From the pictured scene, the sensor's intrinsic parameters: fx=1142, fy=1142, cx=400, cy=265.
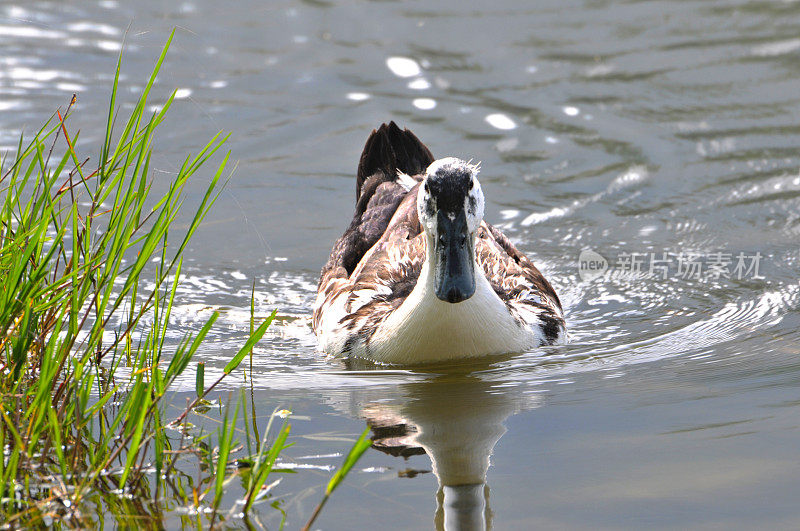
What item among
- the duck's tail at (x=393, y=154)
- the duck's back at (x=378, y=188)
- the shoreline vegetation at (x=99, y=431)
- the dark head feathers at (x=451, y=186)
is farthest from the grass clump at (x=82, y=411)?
the duck's tail at (x=393, y=154)

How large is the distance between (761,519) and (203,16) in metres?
10.6

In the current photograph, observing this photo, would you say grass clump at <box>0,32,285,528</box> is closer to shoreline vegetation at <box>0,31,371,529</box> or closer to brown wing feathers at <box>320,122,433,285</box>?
shoreline vegetation at <box>0,31,371,529</box>

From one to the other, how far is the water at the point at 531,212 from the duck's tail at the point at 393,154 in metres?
1.05

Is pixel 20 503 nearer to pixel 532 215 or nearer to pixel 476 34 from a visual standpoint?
pixel 532 215

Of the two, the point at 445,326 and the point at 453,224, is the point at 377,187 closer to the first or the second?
the point at 445,326

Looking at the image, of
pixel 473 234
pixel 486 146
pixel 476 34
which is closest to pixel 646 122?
pixel 486 146

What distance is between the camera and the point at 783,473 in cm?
500

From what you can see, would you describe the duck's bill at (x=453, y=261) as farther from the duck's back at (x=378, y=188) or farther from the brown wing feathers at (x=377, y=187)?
the brown wing feathers at (x=377, y=187)

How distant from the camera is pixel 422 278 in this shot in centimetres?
675

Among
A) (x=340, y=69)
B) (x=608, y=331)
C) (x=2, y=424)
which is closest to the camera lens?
(x=2, y=424)

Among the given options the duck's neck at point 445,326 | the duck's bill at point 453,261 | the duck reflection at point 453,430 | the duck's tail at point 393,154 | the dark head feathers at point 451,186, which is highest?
the duck's tail at point 393,154

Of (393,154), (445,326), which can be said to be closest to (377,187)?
(393,154)

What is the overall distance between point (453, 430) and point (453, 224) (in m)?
1.28

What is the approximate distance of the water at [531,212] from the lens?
5.05 metres
